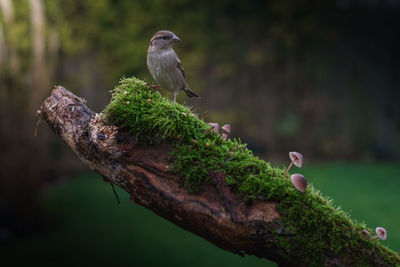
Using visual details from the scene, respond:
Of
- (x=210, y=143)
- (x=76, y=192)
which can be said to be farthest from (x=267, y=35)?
(x=210, y=143)

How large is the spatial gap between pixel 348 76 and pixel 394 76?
1.38 m

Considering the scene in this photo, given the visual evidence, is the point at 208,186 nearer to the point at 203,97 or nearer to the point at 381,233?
the point at 381,233

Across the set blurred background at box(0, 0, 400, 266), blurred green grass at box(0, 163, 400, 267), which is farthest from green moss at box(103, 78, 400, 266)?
blurred green grass at box(0, 163, 400, 267)

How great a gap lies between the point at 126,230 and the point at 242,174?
3652 mm

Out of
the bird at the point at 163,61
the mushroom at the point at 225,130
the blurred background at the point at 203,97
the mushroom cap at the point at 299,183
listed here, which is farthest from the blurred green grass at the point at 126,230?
the mushroom cap at the point at 299,183

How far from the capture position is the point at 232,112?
897cm

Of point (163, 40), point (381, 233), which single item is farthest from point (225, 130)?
point (163, 40)

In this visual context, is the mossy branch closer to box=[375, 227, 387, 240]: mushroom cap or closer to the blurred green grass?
box=[375, 227, 387, 240]: mushroom cap

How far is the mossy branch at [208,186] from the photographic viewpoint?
5.16ft

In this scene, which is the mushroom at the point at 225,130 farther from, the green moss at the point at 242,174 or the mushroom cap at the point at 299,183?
the mushroom cap at the point at 299,183

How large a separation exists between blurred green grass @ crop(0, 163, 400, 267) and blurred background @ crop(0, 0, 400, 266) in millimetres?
26

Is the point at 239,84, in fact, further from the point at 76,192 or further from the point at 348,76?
the point at 76,192

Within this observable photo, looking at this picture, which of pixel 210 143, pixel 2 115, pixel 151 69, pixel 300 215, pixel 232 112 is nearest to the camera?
pixel 300 215

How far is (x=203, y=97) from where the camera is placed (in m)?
8.79
